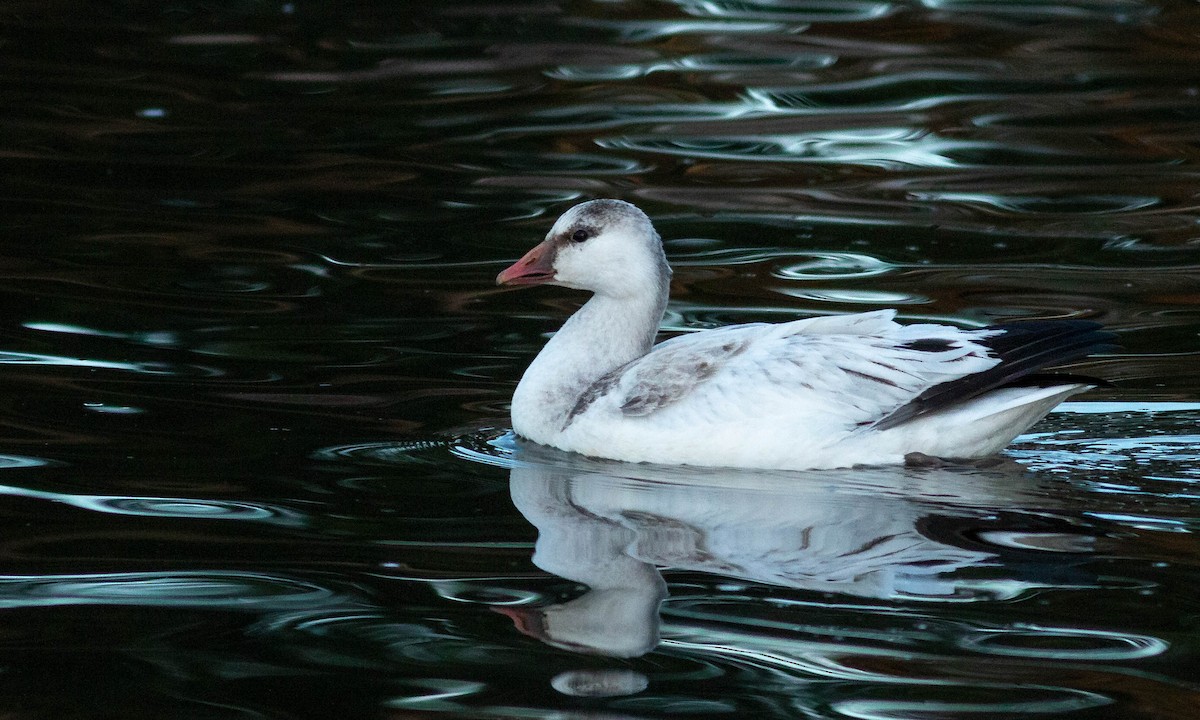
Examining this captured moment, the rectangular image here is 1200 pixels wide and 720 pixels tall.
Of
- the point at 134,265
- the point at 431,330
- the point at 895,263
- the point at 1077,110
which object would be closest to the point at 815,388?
the point at 431,330

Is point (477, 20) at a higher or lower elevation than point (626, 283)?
higher

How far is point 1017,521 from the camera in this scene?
21.7ft

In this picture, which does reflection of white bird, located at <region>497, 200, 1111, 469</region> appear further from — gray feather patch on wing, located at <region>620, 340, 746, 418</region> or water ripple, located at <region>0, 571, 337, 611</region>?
water ripple, located at <region>0, 571, 337, 611</region>

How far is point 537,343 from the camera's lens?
982 cm

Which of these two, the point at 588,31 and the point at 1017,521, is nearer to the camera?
the point at 1017,521

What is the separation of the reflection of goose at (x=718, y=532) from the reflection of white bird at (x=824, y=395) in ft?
0.34

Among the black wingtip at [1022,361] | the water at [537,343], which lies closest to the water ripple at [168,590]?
the water at [537,343]

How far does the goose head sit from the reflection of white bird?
1.41 ft

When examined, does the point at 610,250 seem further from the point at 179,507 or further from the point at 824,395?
the point at 179,507

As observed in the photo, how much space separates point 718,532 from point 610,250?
194cm

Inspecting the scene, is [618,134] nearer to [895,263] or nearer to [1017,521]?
[895,263]

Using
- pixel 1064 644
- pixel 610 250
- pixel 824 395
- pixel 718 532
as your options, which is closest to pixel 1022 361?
pixel 824 395

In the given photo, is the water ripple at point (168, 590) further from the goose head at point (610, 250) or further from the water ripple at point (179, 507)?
the goose head at point (610, 250)

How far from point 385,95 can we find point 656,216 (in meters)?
4.14
